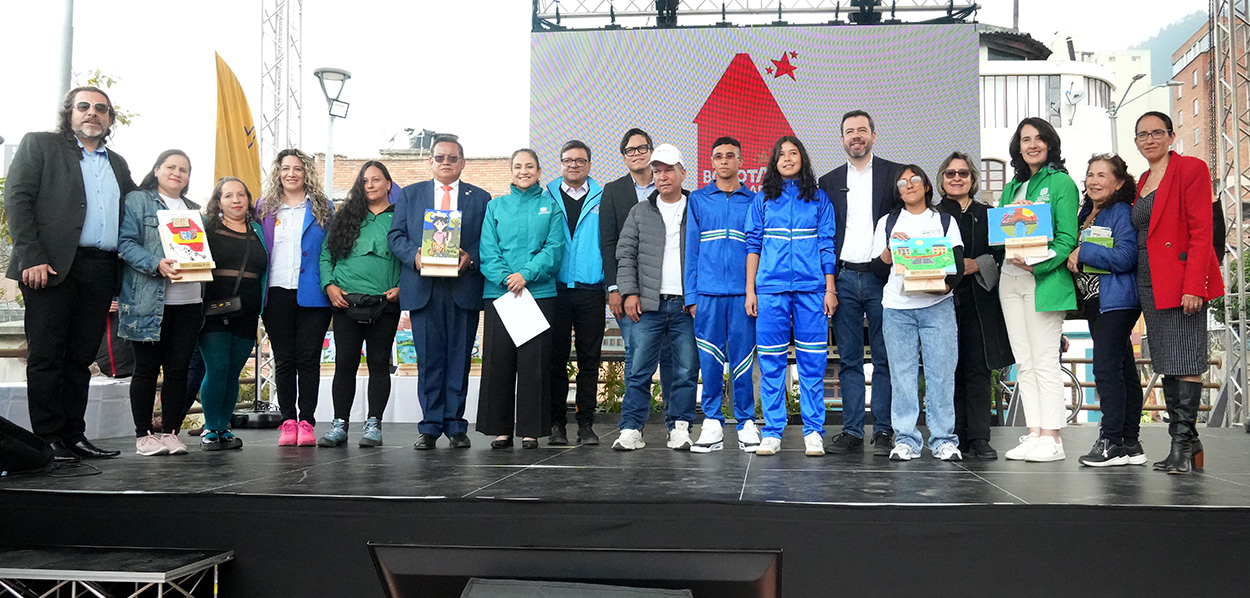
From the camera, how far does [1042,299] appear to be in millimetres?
3586

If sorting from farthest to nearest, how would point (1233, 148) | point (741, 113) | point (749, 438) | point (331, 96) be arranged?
point (331, 96)
point (741, 113)
point (1233, 148)
point (749, 438)

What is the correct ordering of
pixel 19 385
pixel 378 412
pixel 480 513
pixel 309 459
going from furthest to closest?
pixel 19 385 < pixel 378 412 < pixel 309 459 < pixel 480 513

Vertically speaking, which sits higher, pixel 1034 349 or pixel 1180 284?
pixel 1180 284

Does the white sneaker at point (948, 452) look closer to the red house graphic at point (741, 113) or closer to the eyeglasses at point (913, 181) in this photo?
the eyeglasses at point (913, 181)

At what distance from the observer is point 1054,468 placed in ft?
10.9

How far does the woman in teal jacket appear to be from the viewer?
13.3 ft

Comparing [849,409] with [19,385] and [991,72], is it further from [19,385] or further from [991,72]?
[991,72]

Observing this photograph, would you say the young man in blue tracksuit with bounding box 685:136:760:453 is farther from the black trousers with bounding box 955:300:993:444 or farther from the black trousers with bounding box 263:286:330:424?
the black trousers with bounding box 263:286:330:424

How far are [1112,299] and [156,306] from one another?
385cm

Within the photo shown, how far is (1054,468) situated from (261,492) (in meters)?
2.74

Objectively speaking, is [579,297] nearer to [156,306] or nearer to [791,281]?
[791,281]

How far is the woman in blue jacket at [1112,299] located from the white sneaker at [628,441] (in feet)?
5.95

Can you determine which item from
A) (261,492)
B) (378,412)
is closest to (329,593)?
(261,492)

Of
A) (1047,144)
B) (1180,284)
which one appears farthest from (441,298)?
(1180,284)
